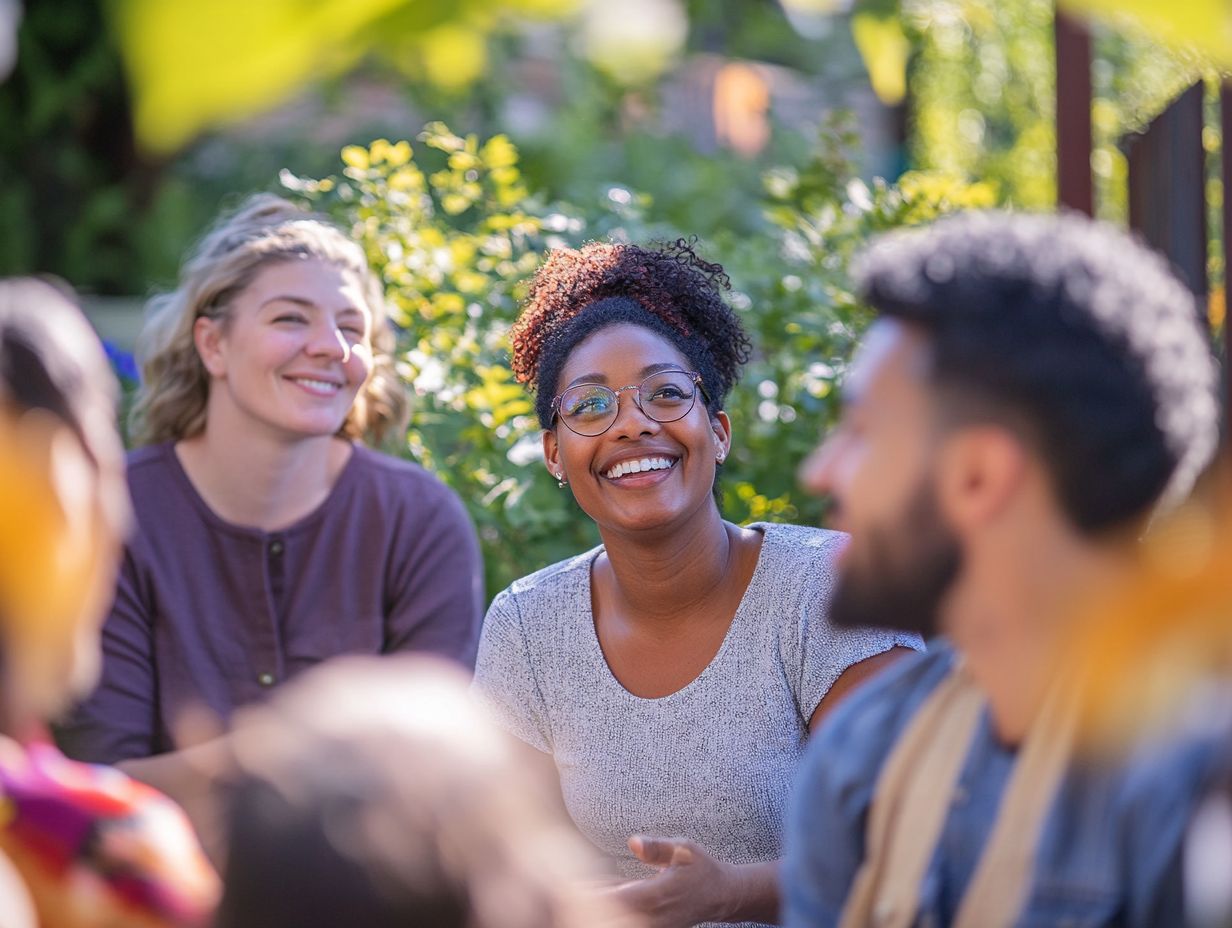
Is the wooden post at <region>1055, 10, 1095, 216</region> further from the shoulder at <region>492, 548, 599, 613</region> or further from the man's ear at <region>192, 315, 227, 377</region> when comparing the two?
the man's ear at <region>192, 315, 227, 377</region>

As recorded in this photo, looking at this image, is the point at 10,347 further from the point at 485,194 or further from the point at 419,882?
the point at 485,194

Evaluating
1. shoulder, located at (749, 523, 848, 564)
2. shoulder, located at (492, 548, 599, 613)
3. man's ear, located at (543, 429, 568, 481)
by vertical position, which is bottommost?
shoulder, located at (492, 548, 599, 613)

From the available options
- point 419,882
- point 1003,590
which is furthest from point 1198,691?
point 419,882

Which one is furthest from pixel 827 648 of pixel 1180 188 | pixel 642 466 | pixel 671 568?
pixel 1180 188

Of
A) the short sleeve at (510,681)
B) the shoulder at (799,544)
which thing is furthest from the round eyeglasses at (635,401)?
the short sleeve at (510,681)

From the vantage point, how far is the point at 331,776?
4.55 ft

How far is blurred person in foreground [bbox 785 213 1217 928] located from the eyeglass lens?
114cm

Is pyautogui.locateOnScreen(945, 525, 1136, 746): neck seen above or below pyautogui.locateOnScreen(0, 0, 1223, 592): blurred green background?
below

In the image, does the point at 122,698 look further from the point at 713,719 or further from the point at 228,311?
the point at 713,719

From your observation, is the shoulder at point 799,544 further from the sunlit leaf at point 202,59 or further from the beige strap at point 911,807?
the sunlit leaf at point 202,59

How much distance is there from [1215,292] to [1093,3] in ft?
12.4

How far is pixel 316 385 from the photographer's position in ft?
11.2

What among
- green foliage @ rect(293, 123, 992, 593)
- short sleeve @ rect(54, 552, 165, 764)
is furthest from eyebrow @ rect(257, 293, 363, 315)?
short sleeve @ rect(54, 552, 165, 764)

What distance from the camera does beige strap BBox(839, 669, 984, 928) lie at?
5.26ft
